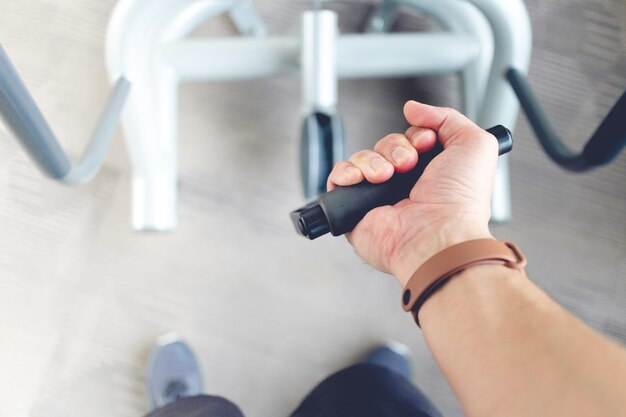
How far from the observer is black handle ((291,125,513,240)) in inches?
22.3

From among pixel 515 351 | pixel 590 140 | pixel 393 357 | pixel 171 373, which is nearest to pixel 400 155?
pixel 515 351

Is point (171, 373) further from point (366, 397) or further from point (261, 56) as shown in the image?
point (261, 56)

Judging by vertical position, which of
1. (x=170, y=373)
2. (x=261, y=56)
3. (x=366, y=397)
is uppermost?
(x=261, y=56)

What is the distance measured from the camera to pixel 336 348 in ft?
3.56

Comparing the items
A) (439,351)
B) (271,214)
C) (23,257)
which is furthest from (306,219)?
(23,257)

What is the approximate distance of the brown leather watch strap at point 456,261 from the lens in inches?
19.8

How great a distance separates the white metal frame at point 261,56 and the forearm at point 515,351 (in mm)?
554

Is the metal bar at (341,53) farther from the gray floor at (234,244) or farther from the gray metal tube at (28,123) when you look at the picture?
the gray metal tube at (28,123)

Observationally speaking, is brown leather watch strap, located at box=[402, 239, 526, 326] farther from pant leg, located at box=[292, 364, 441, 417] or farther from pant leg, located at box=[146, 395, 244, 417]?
pant leg, located at box=[146, 395, 244, 417]

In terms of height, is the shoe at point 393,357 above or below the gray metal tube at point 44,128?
below

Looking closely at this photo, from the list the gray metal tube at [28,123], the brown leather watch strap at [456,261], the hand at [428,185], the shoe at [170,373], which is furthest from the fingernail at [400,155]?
the shoe at [170,373]

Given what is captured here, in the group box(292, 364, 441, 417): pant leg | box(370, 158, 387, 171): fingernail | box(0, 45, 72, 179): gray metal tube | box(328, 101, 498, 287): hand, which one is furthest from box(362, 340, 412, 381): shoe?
box(0, 45, 72, 179): gray metal tube

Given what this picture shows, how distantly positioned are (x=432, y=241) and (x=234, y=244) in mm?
623

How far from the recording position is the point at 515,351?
45 cm
